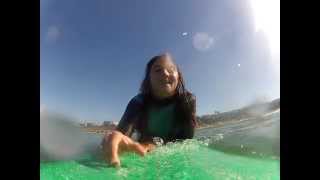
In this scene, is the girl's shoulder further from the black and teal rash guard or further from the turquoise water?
the turquoise water

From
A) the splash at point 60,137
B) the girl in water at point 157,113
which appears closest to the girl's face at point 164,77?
the girl in water at point 157,113

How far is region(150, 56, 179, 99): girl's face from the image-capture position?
1.55 meters

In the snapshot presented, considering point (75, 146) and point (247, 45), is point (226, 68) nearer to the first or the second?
point (247, 45)

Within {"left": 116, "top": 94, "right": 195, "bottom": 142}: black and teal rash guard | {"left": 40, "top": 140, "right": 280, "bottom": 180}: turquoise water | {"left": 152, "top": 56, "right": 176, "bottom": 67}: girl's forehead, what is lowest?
{"left": 40, "top": 140, "right": 280, "bottom": 180}: turquoise water

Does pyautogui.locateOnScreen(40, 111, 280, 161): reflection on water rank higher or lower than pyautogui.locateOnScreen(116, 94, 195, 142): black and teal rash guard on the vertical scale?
lower

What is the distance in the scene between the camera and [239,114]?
5.13 feet

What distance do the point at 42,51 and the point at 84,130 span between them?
11.8 inches

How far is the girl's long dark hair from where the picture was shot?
1554mm

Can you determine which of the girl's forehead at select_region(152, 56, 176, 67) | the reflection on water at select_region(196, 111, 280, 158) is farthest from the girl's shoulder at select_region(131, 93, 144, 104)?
the reflection on water at select_region(196, 111, 280, 158)

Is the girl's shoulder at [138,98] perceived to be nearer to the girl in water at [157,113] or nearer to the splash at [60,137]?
the girl in water at [157,113]

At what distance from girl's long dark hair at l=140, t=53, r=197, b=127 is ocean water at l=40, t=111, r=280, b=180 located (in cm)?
6

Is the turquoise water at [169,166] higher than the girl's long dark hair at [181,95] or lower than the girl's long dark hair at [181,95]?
lower

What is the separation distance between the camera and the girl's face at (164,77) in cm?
155

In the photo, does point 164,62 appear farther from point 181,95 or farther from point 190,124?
point 190,124
